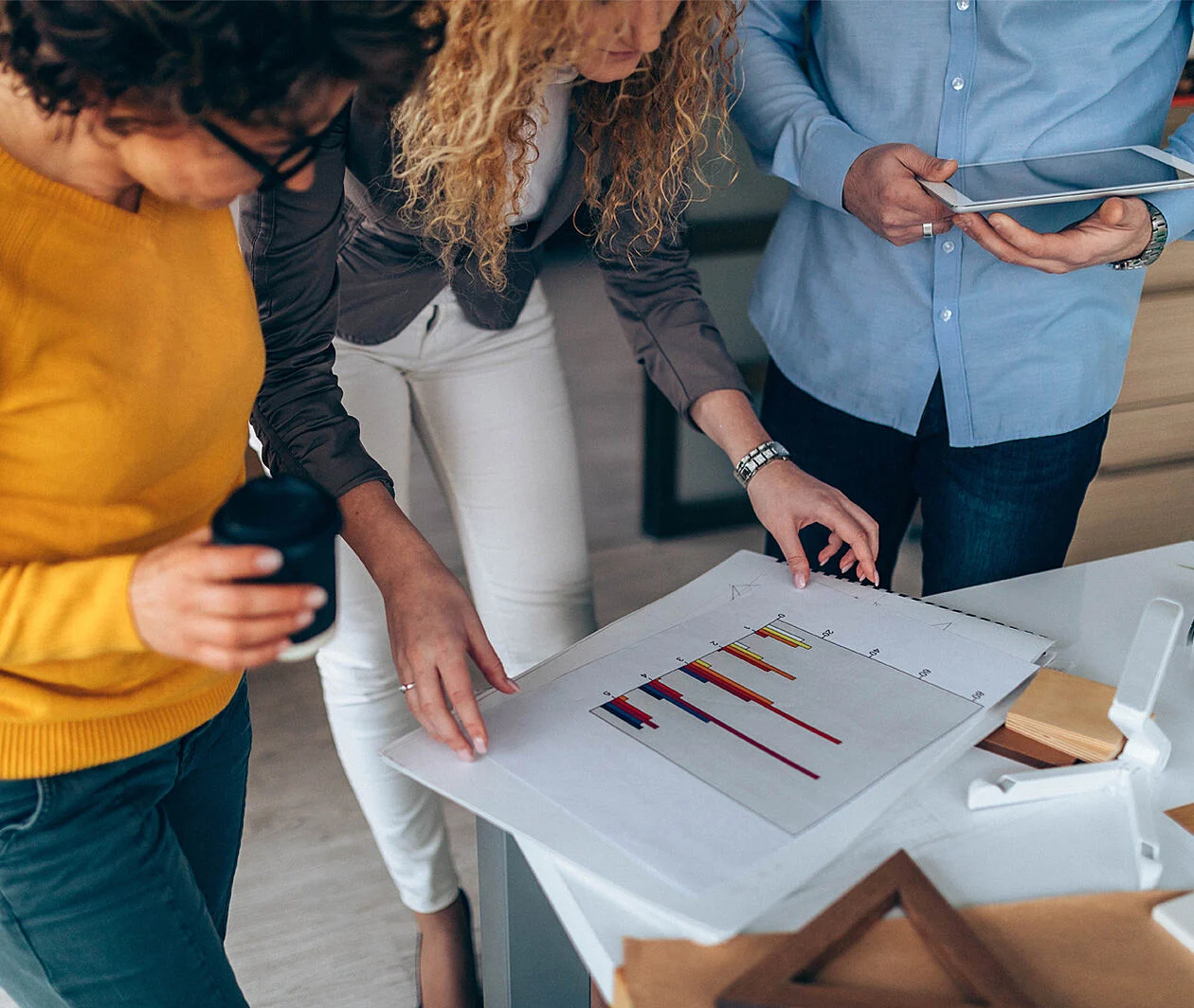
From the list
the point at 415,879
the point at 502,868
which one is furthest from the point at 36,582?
the point at 415,879

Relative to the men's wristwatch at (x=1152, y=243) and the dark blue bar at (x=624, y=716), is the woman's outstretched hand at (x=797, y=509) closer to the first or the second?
the dark blue bar at (x=624, y=716)

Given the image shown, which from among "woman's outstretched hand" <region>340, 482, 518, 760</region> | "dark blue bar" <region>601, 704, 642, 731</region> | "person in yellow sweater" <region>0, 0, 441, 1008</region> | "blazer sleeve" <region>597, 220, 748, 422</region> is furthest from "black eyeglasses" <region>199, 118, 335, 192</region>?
"blazer sleeve" <region>597, 220, 748, 422</region>

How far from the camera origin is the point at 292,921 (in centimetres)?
175

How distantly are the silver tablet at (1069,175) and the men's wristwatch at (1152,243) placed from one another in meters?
0.05

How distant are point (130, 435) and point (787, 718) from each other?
22.1 inches

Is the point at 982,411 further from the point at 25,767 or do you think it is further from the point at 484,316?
the point at 25,767

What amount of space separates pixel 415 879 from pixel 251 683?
103cm

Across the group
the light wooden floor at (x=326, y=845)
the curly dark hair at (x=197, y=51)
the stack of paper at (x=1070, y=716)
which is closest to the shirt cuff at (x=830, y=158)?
the stack of paper at (x=1070, y=716)

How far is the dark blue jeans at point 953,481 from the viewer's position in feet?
4.69

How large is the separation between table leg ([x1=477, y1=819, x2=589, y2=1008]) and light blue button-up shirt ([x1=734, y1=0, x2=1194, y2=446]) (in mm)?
762

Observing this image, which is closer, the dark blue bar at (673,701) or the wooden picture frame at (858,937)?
the wooden picture frame at (858,937)

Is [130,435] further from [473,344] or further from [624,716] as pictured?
[473,344]

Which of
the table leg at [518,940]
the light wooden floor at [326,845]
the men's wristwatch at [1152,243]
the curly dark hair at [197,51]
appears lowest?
the light wooden floor at [326,845]

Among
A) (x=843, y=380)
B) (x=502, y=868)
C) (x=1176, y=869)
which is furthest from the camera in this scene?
(x=843, y=380)
